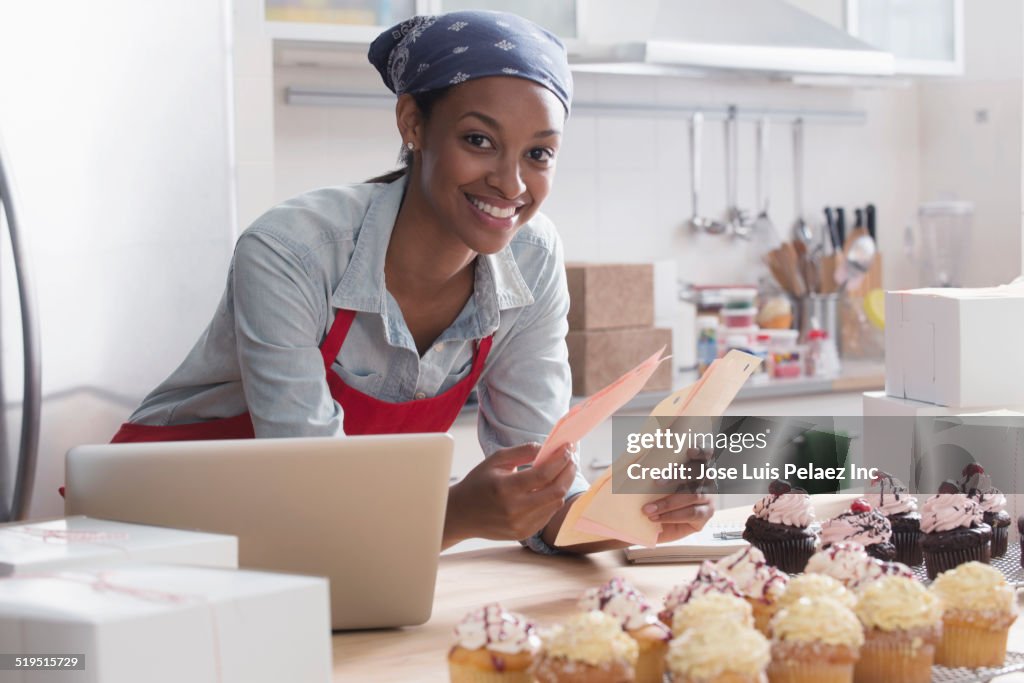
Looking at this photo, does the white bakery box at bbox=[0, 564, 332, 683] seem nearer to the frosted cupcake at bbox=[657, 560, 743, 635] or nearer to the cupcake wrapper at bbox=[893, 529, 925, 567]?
the frosted cupcake at bbox=[657, 560, 743, 635]

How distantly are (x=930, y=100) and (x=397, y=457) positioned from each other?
378 centimetres

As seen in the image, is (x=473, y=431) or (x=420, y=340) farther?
(x=473, y=431)

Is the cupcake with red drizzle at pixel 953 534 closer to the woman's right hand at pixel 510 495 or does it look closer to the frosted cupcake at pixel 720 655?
the woman's right hand at pixel 510 495

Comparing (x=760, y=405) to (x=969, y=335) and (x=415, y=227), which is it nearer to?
(x=969, y=335)

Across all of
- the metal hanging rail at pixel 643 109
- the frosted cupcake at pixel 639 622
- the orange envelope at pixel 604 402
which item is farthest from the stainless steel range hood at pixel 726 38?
the frosted cupcake at pixel 639 622

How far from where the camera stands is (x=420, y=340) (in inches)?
65.2

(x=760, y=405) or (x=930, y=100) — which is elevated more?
(x=930, y=100)

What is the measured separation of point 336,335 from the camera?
1.55m

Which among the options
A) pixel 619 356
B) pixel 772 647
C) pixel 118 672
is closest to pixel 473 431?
pixel 619 356

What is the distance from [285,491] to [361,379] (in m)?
0.55

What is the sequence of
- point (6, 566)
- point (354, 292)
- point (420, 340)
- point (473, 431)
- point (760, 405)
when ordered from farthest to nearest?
point (760, 405)
point (473, 431)
point (420, 340)
point (354, 292)
point (6, 566)

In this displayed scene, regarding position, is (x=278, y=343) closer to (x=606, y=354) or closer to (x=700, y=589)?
(x=700, y=589)

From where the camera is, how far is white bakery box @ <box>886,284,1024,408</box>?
1.75 m

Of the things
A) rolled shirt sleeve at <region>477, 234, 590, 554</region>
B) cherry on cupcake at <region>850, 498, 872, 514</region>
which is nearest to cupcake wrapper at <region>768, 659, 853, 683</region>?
cherry on cupcake at <region>850, 498, 872, 514</region>
